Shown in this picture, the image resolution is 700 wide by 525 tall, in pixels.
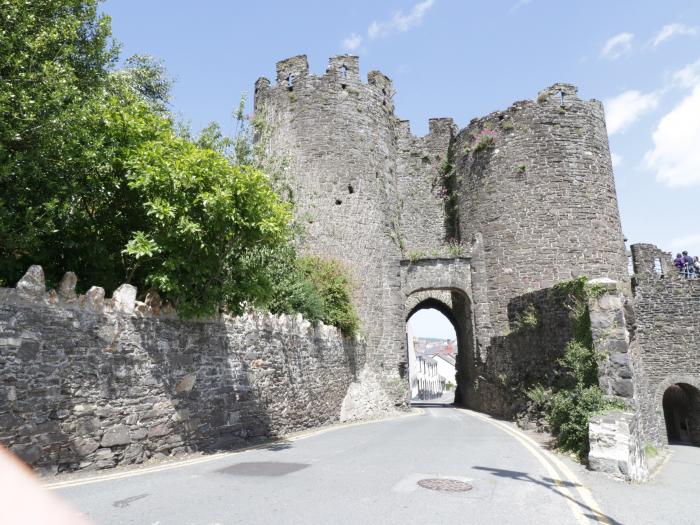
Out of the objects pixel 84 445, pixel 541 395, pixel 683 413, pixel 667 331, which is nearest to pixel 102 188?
pixel 84 445

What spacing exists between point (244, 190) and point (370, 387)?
12.9m

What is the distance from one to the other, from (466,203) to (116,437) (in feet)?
65.3

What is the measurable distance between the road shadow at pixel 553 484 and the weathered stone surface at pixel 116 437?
5498 mm

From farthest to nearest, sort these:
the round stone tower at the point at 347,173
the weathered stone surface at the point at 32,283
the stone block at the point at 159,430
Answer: the round stone tower at the point at 347,173 < the stone block at the point at 159,430 < the weathered stone surface at the point at 32,283

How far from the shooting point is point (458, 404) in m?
28.0

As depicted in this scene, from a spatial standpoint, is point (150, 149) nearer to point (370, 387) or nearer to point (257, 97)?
point (370, 387)

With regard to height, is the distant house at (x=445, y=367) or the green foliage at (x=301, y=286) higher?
the green foliage at (x=301, y=286)

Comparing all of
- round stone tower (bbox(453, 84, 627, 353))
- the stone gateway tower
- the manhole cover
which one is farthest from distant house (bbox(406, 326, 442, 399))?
the manhole cover

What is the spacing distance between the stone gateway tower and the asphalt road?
11.7 m

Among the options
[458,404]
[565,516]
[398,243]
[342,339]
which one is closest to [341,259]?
[398,243]

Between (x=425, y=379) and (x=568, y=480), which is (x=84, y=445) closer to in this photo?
(x=568, y=480)

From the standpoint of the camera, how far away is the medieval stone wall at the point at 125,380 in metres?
6.71

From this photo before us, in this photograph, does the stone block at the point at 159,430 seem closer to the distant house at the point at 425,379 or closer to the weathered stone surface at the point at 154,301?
the weathered stone surface at the point at 154,301

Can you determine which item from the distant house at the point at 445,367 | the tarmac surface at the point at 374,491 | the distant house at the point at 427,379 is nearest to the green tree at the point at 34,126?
the tarmac surface at the point at 374,491
